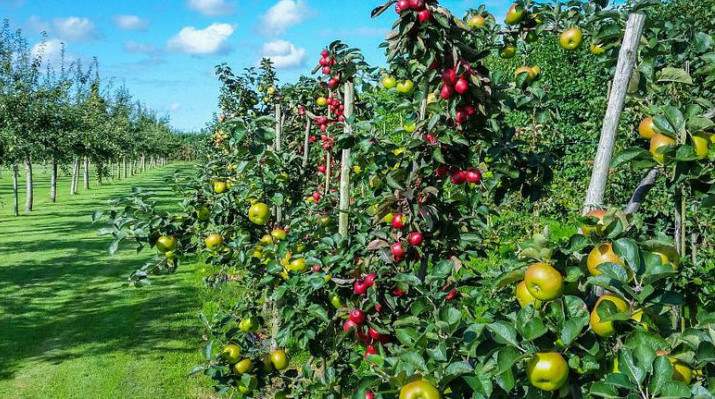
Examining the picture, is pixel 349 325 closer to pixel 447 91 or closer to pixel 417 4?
pixel 447 91

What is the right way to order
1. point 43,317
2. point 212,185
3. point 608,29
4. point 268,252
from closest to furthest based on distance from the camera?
point 608,29 < point 268,252 < point 212,185 < point 43,317

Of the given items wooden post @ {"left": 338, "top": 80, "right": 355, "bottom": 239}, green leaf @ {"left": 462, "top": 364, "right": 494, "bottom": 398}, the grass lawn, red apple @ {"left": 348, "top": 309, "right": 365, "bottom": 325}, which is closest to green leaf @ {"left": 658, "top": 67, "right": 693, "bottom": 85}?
green leaf @ {"left": 462, "top": 364, "right": 494, "bottom": 398}

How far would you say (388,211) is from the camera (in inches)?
104

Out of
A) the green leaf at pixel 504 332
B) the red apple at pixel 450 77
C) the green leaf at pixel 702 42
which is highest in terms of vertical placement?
the green leaf at pixel 702 42

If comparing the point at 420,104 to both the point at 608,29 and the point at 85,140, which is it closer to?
the point at 608,29

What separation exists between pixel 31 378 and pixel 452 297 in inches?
209

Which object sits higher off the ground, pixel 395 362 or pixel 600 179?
pixel 600 179

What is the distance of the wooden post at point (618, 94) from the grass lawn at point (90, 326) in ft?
15.4

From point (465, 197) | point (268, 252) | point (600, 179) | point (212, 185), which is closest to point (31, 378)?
point (212, 185)

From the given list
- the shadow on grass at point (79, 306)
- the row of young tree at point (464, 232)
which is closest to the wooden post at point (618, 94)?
the row of young tree at point (464, 232)

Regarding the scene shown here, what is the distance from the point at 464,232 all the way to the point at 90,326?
662 centimetres

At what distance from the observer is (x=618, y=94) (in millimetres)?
1452

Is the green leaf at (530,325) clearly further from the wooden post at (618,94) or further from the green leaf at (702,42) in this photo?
A: the green leaf at (702,42)

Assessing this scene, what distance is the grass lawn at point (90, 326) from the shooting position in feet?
18.3
